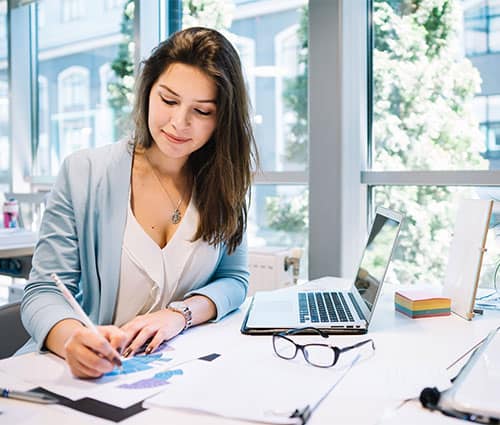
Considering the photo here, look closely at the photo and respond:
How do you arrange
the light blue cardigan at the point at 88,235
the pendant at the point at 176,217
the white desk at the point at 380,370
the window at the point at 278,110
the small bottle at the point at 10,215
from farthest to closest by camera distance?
the small bottle at the point at 10,215, the window at the point at 278,110, the pendant at the point at 176,217, the light blue cardigan at the point at 88,235, the white desk at the point at 380,370

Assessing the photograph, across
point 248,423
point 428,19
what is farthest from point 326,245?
point 248,423

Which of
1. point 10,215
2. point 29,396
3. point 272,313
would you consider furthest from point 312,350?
point 10,215

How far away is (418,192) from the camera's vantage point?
6.73 ft

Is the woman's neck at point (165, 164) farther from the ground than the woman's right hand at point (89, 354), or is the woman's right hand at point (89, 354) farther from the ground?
the woman's neck at point (165, 164)

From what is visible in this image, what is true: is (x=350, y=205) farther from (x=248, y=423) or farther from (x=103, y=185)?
(x=248, y=423)

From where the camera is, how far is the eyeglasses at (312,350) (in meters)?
0.92

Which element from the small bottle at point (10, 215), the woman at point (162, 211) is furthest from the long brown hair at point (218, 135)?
the small bottle at point (10, 215)

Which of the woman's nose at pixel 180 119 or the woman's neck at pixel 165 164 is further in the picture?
the woman's neck at pixel 165 164

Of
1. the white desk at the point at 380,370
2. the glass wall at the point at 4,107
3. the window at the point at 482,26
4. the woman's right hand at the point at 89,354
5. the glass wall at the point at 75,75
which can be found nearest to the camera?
the white desk at the point at 380,370

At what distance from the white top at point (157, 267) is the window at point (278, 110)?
1.06 m

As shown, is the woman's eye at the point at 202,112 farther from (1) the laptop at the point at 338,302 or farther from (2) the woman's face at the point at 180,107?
(1) the laptop at the point at 338,302

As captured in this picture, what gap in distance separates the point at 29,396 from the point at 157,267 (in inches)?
19.7

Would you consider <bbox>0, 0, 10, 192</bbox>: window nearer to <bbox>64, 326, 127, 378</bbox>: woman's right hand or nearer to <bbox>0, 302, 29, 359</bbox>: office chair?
<bbox>0, 302, 29, 359</bbox>: office chair

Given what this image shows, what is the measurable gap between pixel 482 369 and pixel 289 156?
1611 mm
